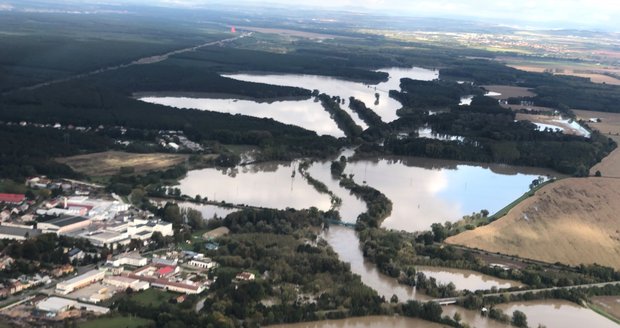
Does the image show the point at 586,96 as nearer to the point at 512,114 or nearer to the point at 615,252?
the point at 512,114

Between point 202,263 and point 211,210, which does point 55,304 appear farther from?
point 211,210

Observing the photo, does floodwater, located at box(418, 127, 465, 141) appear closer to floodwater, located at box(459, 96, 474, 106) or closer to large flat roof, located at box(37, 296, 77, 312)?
floodwater, located at box(459, 96, 474, 106)

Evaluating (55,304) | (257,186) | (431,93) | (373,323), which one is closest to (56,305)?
(55,304)

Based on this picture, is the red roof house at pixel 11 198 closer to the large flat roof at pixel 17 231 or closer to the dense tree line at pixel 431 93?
the large flat roof at pixel 17 231

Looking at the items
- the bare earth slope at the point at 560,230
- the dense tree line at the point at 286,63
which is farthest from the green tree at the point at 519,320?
the dense tree line at the point at 286,63

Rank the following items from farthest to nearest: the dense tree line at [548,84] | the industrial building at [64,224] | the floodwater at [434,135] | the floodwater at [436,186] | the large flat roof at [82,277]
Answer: the dense tree line at [548,84], the floodwater at [434,135], the floodwater at [436,186], the industrial building at [64,224], the large flat roof at [82,277]

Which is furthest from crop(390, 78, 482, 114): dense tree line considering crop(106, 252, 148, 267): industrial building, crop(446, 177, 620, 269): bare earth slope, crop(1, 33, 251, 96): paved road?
crop(106, 252, 148, 267): industrial building

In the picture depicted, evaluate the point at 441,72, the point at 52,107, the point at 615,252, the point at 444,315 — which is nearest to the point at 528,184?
the point at 615,252

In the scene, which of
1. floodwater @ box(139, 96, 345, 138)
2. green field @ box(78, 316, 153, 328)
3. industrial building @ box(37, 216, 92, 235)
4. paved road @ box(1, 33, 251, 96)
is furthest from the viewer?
paved road @ box(1, 33, 251, 96)
